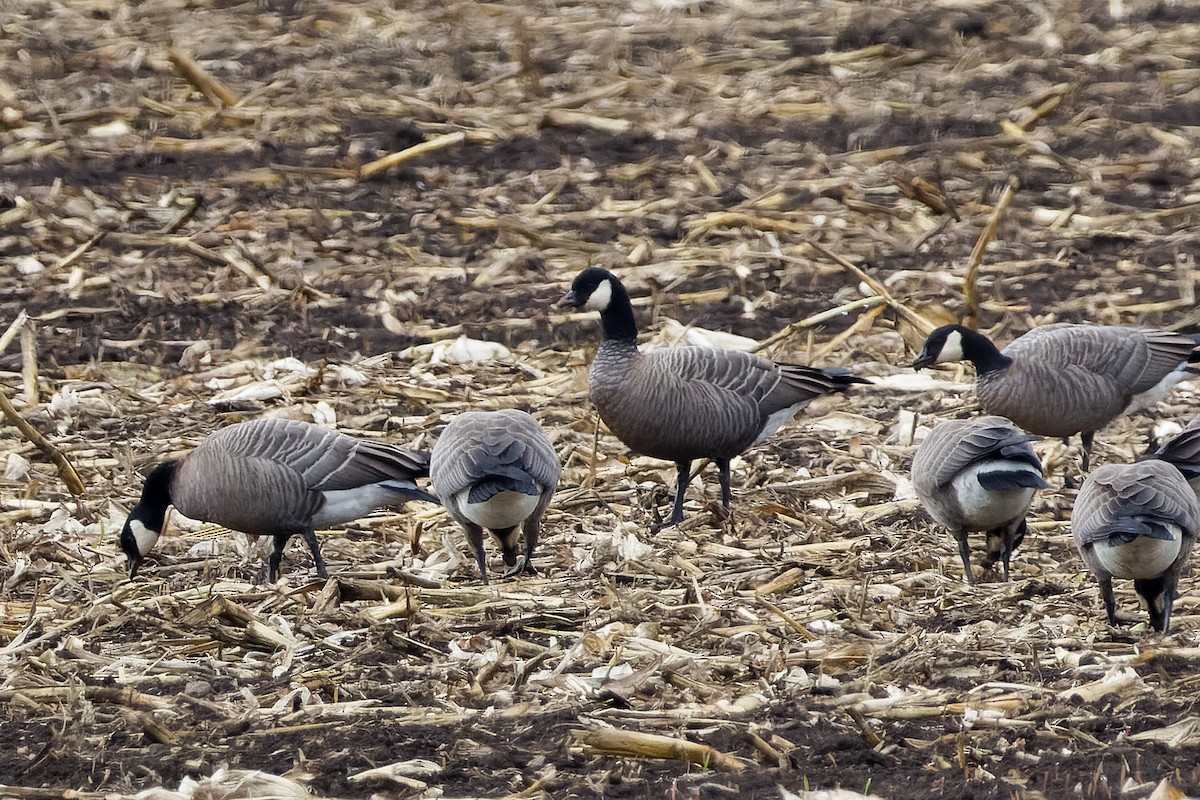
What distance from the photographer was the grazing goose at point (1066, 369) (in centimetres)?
877

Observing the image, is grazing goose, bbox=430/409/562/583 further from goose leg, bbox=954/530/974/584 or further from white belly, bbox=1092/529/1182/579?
white belly, bbox=1092/529/1182/579

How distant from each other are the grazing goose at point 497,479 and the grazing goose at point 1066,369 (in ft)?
8.29

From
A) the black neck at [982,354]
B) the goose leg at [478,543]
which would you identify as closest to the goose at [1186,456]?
the black neck at [982,354]

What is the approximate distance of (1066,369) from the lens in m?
8.84

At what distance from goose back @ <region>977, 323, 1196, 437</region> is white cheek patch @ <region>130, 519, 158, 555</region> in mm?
Answer: 4402

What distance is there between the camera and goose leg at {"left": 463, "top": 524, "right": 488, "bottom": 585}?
771cm

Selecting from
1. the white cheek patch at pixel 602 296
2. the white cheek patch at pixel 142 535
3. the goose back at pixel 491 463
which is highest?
the white cheek patch at pixel 602 296

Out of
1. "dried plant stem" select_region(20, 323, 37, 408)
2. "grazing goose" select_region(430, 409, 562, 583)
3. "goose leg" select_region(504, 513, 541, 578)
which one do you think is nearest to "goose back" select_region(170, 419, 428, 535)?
"grazing goose" select_region(430, 409, 562, 583)

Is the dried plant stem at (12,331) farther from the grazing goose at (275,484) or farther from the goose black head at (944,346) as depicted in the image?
the goose black head at (944,346)

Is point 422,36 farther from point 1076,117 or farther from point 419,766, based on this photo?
point 419,766

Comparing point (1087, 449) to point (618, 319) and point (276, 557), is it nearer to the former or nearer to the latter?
point (618, 319)

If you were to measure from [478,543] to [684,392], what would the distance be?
1510mm

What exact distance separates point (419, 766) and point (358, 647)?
50.7 inches

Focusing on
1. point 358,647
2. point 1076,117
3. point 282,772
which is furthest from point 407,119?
point 282,772
